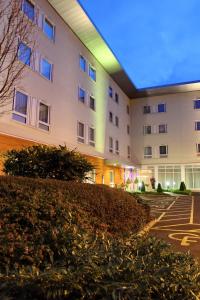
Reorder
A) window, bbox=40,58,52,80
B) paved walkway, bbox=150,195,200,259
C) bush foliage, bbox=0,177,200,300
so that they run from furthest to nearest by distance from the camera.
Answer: window, bbox=40,58,52,80, paved walkway, bbox=150,195,200,259, bush foliage, bbox=0,177,200,300

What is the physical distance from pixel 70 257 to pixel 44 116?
51.7 ft

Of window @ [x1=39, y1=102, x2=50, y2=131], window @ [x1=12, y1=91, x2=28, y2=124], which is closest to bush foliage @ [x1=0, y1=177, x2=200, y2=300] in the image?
Answer: window @ [x1=12, y1=91, x2=28, y2=124]

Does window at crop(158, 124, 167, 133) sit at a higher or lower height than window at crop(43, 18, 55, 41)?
lower

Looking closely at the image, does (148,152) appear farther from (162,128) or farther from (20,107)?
(20,107)

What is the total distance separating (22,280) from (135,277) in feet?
3.82

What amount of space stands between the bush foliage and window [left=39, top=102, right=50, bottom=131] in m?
12.4

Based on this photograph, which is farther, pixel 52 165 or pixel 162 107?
pixel 162 107

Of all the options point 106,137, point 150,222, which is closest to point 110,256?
point 150,222

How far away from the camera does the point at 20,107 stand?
1631 centimetres

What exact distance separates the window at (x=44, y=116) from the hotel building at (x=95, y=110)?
0.21 feet

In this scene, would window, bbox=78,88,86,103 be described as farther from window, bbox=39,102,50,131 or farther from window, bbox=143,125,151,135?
window, bbox=143,125,151,135

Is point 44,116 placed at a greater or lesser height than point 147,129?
lesser

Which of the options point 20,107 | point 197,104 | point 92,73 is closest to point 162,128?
point 197,104

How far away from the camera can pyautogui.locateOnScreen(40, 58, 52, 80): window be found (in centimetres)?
1886
